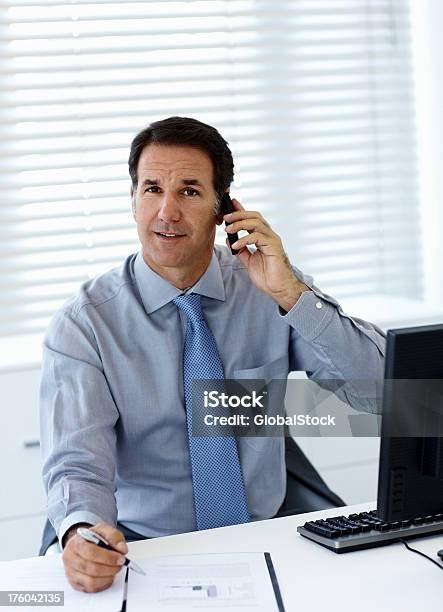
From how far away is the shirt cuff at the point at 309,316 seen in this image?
6.74 feet

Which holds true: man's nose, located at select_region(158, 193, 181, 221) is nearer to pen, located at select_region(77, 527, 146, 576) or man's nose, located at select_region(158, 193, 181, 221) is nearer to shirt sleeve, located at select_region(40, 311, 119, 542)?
shirt sleeve, located at select_region(40, 311, 119, 542)

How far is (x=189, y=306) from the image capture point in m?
2.09

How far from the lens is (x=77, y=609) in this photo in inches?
54.8

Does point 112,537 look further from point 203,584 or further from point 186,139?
point 186,139

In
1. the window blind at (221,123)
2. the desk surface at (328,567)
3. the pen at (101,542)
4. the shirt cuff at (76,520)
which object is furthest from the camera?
the window blind at (221,123)

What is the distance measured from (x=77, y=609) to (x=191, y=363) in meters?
0.76

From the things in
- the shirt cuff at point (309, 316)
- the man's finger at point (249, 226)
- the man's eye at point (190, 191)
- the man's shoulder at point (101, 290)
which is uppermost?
the man's eye at point (190, 191)

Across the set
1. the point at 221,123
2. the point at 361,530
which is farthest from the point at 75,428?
the point at 221,123

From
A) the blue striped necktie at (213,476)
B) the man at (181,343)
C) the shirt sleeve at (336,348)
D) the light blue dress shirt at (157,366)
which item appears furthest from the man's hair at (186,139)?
Answer: the blue striped necktie at (213,476)

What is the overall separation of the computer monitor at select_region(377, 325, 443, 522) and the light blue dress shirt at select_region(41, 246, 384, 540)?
2.08 ft

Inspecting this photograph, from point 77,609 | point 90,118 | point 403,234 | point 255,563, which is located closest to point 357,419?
point 403,234

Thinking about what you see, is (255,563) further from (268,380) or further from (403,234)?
(403,234)

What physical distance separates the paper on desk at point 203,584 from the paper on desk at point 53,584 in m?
0.03
